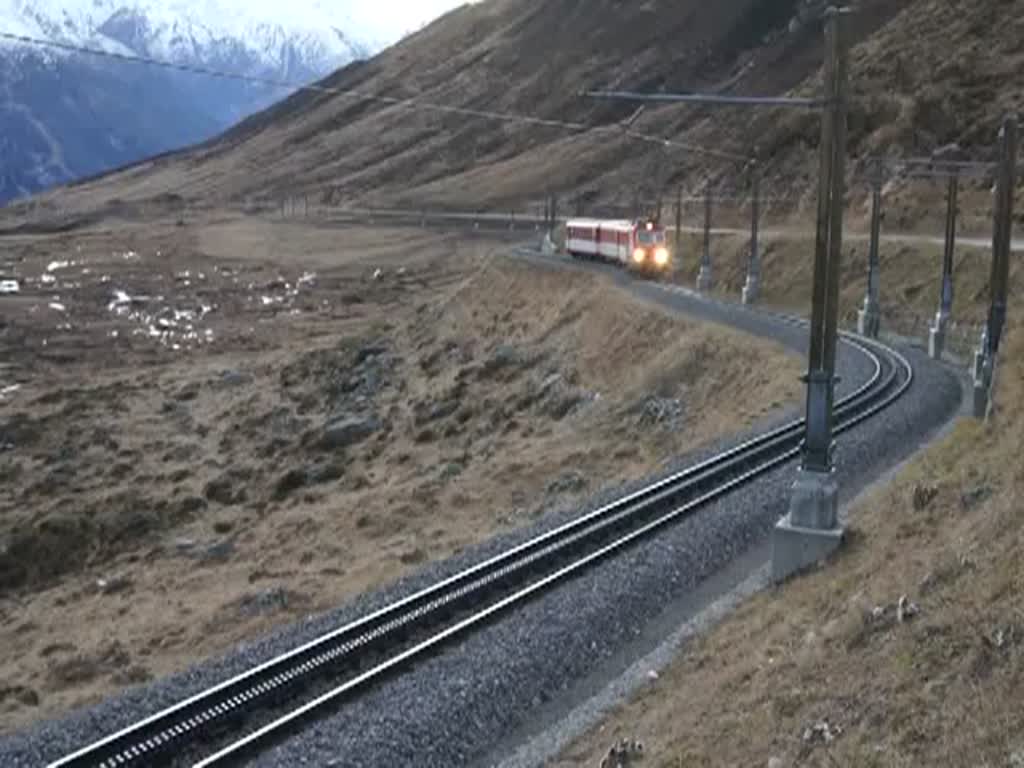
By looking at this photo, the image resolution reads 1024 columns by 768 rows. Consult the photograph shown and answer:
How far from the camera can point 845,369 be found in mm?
35375

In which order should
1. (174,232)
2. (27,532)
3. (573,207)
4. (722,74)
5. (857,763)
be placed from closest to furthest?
(857,763) < (27,532) < (573,207) < (174,232) < (722,74)

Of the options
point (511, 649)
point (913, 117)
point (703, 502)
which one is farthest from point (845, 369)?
point (913, 117)

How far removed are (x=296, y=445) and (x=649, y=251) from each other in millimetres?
25977

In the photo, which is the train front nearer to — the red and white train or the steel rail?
the red and white train

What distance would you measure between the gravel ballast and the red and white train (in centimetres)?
3990

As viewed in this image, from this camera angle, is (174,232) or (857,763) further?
(174,232)

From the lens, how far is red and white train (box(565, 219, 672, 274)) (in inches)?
2451

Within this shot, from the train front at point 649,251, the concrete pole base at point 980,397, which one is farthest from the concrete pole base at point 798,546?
the train front at point 649,251

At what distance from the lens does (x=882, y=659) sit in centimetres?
1081

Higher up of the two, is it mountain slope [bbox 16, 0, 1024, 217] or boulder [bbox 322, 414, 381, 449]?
mountain slope [bbox 16, 0, 1024, 217]

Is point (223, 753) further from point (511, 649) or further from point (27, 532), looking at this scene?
point (27, 532)

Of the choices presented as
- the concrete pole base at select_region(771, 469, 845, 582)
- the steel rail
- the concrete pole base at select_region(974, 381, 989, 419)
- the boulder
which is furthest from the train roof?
the concrete pole base at select_region(771, 469, 845, 582)

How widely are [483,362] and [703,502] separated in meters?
27.1

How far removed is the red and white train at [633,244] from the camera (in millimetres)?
62250
